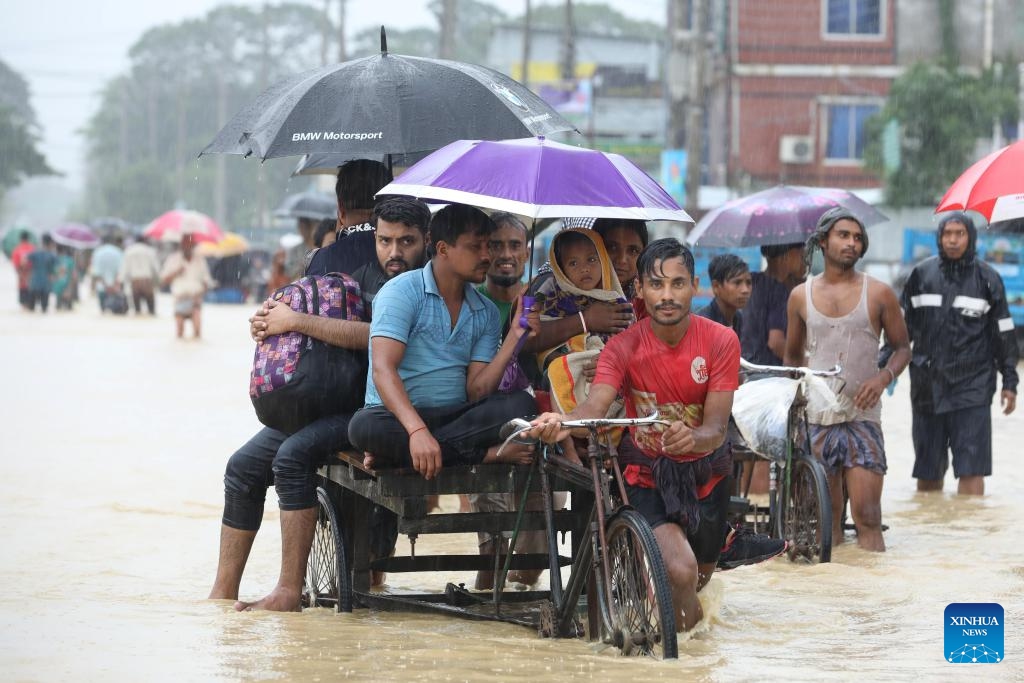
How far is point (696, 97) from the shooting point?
27016 mm

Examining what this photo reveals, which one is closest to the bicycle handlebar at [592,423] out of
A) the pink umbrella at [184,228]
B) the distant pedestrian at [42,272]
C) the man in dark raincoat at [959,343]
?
the man in dark raincoat at [959,343]

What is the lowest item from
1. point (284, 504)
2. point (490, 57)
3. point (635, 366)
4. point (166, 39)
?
point (284, 504)

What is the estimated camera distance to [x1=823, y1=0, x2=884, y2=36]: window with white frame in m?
37.5

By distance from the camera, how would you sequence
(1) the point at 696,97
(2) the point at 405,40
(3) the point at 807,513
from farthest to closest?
(2) the point at 405,40, (1) the point at 696,97, (3) the point at 807,513

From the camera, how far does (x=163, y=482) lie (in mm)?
11445

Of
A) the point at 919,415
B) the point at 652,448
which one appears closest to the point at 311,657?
the point at 652,448

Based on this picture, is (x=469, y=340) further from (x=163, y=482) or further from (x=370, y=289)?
(x=163, y=482)

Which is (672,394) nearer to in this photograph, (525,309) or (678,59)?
(525,309)

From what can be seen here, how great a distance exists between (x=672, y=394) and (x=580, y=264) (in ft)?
2.06

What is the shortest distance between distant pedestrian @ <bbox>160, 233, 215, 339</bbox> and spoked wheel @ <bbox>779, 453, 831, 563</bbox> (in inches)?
743

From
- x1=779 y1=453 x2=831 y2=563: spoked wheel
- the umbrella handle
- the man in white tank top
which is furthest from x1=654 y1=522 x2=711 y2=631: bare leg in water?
the man in white tank top

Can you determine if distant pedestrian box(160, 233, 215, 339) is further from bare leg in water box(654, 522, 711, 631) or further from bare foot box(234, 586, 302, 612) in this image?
bare leg in water box(654, 522, 711, 631)

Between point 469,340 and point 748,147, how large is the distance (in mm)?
32960

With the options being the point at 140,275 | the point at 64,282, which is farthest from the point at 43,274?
the point at 140,275
